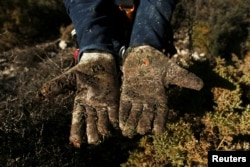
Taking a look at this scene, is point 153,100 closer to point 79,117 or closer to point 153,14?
point 79,117

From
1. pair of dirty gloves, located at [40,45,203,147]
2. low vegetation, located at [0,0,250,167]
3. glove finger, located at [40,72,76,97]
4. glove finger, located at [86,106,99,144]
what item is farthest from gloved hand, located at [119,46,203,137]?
low vegetation, located at [0,0,250,167]

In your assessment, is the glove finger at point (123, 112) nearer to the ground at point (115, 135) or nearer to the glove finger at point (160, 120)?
the glove finger at point (160, 120)

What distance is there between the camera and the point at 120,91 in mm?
2660

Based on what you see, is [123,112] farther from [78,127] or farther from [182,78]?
[182,78]

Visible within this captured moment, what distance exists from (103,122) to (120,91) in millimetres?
272

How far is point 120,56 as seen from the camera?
9.48 feet

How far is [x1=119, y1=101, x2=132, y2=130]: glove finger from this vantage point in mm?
2441

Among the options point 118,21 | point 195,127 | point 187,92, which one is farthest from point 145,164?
point 118,21

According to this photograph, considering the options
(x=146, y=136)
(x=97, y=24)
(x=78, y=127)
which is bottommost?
(x=78, y=127)

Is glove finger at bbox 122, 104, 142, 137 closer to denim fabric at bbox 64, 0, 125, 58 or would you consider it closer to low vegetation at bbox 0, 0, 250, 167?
denim fabric at bbox 64, 0, 125, 58

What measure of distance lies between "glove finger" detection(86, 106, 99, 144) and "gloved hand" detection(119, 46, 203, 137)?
0.14m

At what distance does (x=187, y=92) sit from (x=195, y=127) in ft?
1.57

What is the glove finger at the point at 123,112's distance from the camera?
244 cm

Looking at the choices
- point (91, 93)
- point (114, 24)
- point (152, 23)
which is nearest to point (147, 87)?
point (91, 93)
